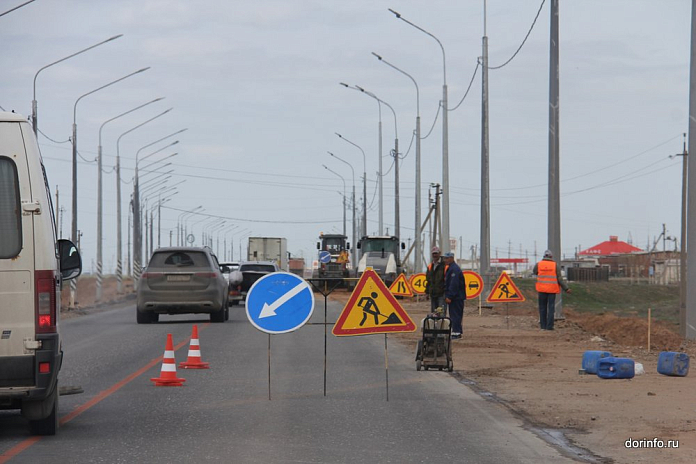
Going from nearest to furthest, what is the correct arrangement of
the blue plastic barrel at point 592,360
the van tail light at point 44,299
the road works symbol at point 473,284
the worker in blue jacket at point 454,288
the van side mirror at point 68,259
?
the van tail light at point 44,299 → the van side mirror at point 68,259 → the blue plastic barrel at point 592,360 → the worker in blue jacket at point 454,288 → the road works symbol at point 473,284

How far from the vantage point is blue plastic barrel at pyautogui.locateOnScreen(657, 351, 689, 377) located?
16.2 m

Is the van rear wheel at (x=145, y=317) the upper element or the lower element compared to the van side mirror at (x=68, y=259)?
lower

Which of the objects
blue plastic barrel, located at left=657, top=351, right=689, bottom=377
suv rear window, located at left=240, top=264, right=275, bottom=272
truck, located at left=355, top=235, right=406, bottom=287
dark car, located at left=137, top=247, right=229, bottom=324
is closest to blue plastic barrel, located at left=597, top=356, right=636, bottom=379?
blue plastic barrel, located at left=657, top=351, right=689, bottom=377

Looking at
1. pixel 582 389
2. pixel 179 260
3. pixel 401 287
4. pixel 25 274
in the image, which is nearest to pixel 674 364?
pixel 582 389

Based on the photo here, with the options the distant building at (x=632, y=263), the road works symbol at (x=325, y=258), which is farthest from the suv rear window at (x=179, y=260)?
the distant building at (x=632, y=263)

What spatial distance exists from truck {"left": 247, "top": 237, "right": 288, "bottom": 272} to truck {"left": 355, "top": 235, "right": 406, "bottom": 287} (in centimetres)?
1251

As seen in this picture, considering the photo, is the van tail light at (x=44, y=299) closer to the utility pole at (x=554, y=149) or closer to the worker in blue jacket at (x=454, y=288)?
the worker in blue jacket at (x=454, y=288)

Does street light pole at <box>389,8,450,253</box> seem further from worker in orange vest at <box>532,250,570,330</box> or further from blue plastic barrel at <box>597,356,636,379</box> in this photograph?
blue plastic barrel at <box>597,356,636,379</box>

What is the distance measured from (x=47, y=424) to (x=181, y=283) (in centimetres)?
1878

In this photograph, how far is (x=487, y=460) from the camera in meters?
9.03

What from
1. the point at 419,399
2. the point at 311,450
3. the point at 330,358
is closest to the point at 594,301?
the point at 330,358

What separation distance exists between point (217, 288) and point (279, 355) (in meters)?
9.55

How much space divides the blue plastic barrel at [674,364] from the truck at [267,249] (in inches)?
2231

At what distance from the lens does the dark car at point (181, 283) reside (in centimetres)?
2889
